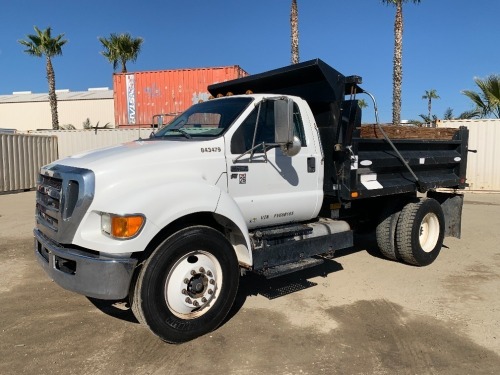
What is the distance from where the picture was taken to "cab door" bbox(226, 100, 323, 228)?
432 centimetres

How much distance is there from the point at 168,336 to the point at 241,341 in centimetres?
65

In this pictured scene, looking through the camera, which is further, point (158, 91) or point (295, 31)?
point (158, 91)

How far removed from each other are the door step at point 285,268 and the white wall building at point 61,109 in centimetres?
4520

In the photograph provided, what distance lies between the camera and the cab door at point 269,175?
14.2ft

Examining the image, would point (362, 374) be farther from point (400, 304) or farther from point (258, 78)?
point (258, 78)

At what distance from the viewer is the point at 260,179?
4.47 metres

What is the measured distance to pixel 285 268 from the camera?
4.54m

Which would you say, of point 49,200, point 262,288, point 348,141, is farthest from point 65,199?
point 348,141

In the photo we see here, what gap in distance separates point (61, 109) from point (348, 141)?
50382mm

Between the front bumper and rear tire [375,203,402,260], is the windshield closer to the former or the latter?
the front bumper

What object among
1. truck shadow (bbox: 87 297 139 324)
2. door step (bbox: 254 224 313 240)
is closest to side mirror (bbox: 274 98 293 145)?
door step (bbox: 254 224 313 240)

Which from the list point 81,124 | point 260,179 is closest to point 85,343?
point 260,179

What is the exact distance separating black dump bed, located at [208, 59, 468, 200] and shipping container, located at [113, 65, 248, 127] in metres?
14.4

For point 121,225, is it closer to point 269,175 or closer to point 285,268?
point 269,175
